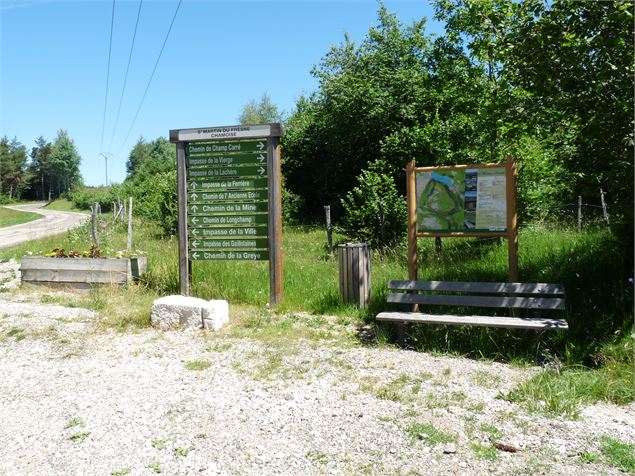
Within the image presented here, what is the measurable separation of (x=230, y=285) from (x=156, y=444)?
4.65 m

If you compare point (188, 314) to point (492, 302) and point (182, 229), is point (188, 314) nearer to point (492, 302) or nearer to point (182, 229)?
point (182, 229)

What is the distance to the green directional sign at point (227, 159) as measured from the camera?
7.93 meters

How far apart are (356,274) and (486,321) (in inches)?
84.3

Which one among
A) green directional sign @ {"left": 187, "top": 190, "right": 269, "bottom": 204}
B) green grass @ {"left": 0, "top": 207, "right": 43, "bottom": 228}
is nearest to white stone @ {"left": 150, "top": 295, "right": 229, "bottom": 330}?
green directional sign @ {"left": 187, "top": 190, "right": 269, "bottom": 204}

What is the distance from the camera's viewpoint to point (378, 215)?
507 inches

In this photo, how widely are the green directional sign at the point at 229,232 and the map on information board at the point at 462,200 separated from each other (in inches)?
98.4

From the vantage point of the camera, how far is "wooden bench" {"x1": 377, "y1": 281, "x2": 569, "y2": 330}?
539 cm

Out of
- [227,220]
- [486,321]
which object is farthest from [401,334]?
[227,220]

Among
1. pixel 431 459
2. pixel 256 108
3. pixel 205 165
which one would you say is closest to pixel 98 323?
pixel 205 165

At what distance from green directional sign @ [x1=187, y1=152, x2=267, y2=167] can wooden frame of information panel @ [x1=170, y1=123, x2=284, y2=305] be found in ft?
0.40

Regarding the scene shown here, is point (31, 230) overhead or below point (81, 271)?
overhead

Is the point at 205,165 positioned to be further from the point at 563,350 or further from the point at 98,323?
the point at 563,350

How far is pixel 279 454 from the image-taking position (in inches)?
137

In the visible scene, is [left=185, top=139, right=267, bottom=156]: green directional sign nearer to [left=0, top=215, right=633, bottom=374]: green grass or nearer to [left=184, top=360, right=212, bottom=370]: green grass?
[left=0, top=215, right=633, bottom=374]: green grass
